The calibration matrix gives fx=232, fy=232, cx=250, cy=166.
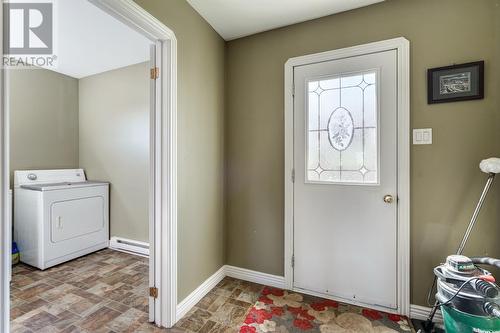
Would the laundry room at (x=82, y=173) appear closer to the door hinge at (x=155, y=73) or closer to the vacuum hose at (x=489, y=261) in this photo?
the door hinge at (x=155, y=73)

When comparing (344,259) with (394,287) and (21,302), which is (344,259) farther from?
(21,302)

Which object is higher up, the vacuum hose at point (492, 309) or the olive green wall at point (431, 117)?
the olive green wall at point (431, 117)

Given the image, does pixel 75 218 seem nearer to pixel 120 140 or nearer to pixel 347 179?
pixel 120 140

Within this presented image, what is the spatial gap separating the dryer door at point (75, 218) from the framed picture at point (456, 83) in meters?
3.82

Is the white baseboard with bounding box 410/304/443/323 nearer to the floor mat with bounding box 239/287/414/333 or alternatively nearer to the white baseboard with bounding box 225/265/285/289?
the floor mat with bounding box 239/287/414/333

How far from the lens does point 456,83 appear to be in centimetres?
167

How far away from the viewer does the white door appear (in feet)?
6.10

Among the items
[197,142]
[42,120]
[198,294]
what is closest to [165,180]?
[197,142]

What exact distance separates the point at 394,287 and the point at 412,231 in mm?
474

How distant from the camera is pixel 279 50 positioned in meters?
2.24

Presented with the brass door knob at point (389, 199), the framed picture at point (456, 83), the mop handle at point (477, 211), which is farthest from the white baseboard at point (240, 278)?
the framed picture at point (456, 83)


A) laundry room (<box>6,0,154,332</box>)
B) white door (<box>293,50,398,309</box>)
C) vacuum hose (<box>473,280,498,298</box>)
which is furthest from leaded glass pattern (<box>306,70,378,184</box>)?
laundry room (<box>6,0,154,332</box>)

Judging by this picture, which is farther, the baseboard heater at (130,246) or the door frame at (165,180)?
the baseboard heater at (130,246)

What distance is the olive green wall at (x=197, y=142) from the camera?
1844 mm
